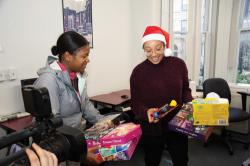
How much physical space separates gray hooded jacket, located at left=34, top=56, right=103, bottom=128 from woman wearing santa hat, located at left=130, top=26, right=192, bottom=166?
0.48 metres

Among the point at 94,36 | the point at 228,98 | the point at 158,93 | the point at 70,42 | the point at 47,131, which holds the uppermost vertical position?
the point at 94,36

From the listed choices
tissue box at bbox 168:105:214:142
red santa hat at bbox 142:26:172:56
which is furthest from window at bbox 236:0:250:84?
tissue box at bbox 168:105:214:142

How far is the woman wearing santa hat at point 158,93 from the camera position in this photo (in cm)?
172

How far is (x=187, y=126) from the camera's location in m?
1.54

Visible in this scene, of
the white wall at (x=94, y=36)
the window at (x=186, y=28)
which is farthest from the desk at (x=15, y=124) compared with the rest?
the window at (x=186, y=28)

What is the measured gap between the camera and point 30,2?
7.52ft

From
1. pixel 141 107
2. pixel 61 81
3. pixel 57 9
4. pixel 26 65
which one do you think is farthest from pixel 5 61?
pixel 141 107

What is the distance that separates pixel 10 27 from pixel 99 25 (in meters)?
1.15

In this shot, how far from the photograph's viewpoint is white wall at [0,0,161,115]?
2180 mm

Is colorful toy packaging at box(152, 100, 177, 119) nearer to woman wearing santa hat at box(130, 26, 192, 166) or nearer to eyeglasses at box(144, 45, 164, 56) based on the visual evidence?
woman wearing santa hat at box(130, 26, 192, 166)

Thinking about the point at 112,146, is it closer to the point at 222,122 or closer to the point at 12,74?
the point at 222,122

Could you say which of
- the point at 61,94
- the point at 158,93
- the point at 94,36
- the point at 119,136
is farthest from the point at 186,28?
the point at 119,136

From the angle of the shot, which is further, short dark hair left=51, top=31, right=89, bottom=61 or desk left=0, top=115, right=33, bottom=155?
desk left=0, top=115, right=33, bottom=155

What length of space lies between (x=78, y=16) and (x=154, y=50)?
1402 mm
